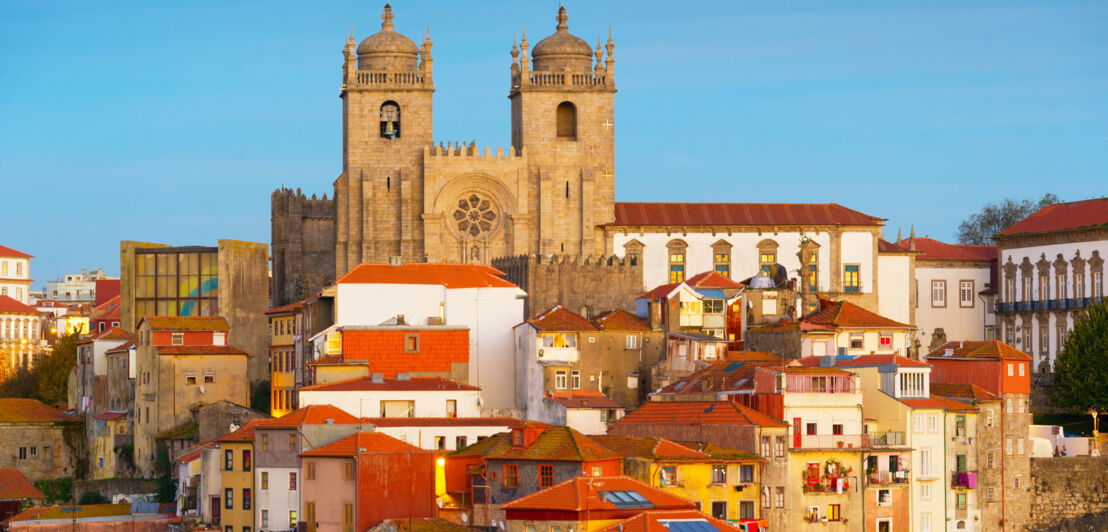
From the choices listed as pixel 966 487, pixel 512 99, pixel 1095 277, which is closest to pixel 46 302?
pixel 512 99

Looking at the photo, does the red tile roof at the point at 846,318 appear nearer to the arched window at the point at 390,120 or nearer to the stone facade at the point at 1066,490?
the stone facade at the point at 1066,490

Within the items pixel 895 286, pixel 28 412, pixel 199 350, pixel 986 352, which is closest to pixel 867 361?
pixel 986 352

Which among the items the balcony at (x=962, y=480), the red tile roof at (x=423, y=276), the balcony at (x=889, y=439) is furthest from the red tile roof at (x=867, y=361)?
the red tile roof at (x=423, y=276)

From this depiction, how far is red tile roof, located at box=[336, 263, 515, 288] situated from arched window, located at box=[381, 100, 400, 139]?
544 inches

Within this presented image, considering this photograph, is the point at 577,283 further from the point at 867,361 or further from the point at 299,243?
the point at 299,243

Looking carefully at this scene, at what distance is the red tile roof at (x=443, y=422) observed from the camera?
8600cm

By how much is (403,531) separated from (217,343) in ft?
103

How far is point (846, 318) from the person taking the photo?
100 metres

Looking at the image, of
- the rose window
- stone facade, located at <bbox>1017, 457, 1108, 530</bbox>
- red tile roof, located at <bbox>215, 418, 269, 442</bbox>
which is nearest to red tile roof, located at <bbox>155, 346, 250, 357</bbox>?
red tile roof, located at <bbox>215, 418, 269, 442</bbox>

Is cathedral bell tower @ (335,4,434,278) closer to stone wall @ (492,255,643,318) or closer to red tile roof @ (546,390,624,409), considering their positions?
stone wall @ (492,255,643,318)

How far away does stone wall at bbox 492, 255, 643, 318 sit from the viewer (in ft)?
331

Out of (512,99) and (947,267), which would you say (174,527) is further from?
(947,267)

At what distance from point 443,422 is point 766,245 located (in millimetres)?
31956

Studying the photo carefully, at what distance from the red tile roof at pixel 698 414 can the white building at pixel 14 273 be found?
103 m
